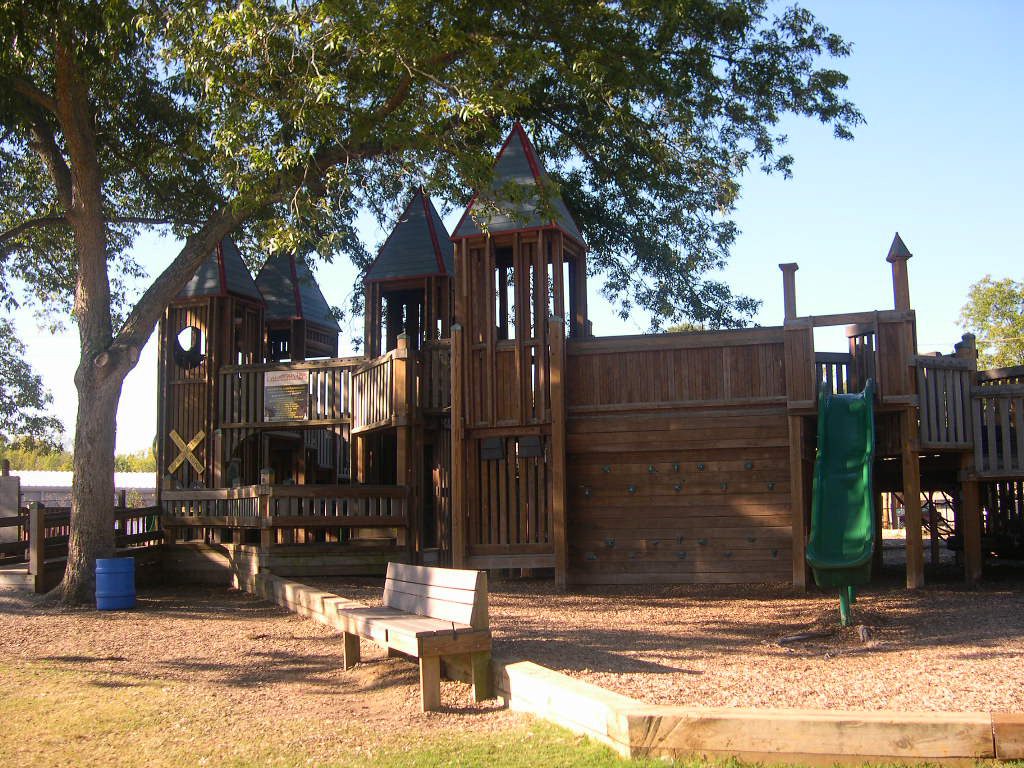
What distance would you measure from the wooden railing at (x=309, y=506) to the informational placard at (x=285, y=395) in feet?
9.42

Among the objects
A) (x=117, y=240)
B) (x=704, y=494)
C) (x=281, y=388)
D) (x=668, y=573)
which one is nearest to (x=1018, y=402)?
(x=704, y=494)

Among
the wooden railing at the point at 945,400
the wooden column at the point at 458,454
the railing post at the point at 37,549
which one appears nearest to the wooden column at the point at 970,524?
the wooden railing at the point at 945,400

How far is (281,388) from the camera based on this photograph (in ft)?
67.9

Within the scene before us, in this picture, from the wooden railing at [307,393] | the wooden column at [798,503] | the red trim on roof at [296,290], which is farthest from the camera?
the red trim on roof at [296,290]

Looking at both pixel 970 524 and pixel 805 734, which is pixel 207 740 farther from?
pixel 970 524

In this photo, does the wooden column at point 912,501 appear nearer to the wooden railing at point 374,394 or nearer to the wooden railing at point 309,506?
the wooden railing at point 309,506

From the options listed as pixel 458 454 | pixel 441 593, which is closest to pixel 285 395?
pixel 458 454

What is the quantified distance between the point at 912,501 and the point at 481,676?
8.07 m

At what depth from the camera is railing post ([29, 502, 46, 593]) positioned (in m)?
15.7

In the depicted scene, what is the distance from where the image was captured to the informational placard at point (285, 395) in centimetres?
2050

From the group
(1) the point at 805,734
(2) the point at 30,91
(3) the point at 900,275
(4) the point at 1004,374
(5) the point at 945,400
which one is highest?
(2) the point at 30,91

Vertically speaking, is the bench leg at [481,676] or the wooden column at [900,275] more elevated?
the wooden column at [900,275]

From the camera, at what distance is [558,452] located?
48.8ft

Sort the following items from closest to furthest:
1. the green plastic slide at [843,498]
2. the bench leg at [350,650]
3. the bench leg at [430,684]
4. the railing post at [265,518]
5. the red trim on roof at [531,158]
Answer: the bench leg at [430,684]
the bench leg at [350,650]
the green plastic slide at [843,498]
the railing post at [265,518]
the red trim on roof at [531,158]
